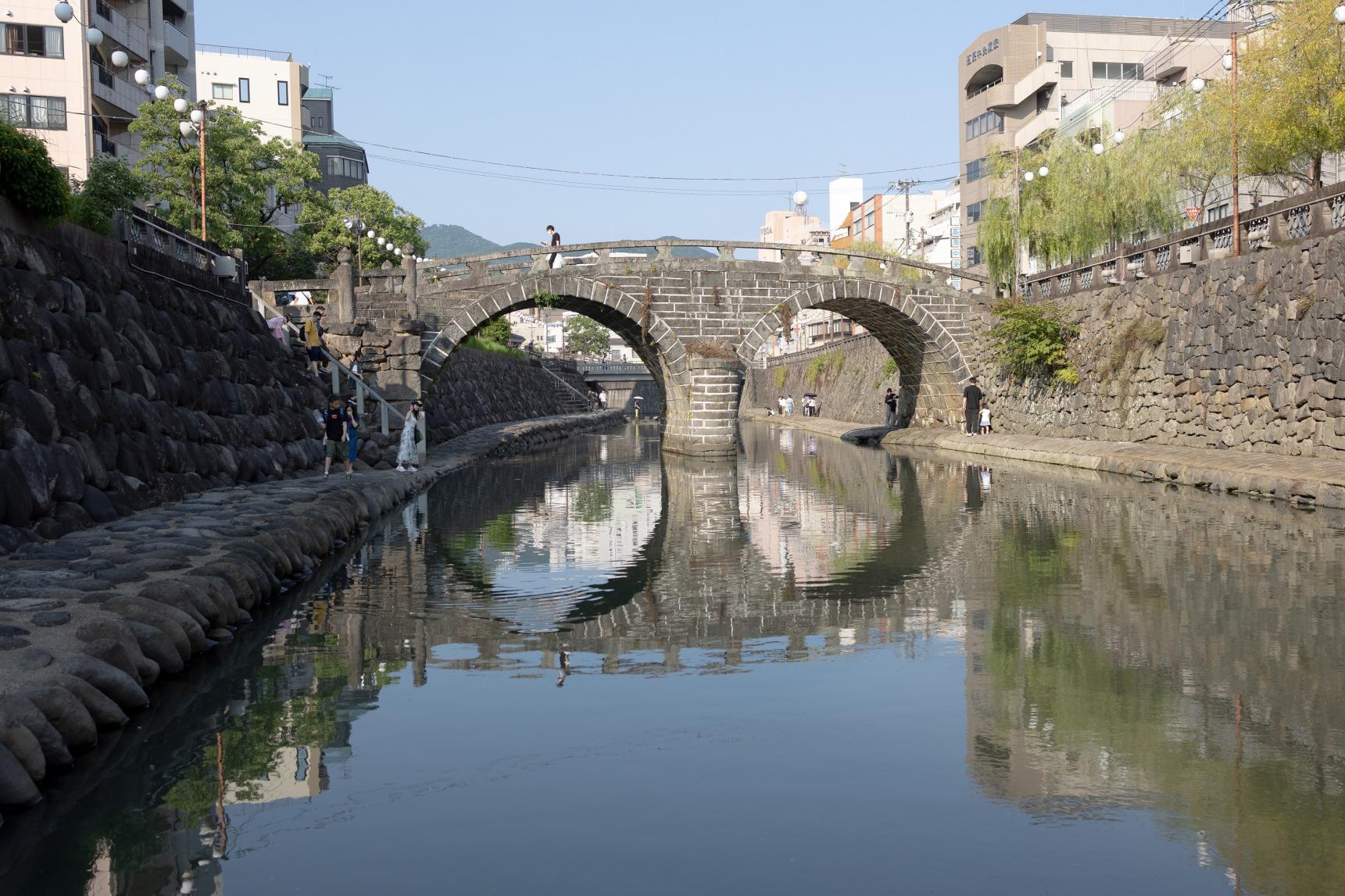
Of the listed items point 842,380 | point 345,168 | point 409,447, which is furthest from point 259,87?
point 409,447

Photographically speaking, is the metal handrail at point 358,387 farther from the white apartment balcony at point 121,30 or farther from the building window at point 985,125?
→ the building window at point 985,125

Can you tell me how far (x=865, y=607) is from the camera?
38.4 feet

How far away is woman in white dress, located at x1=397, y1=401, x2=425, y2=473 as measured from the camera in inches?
1030

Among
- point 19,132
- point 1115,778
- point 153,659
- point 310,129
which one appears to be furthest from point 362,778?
point 310,129

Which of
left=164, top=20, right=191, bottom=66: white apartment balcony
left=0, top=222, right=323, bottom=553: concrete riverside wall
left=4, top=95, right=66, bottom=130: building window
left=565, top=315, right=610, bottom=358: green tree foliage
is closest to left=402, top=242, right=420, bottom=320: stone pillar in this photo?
left=0, top=222, right=323, bottom=553: concrete riverside wall

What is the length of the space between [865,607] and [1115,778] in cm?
519

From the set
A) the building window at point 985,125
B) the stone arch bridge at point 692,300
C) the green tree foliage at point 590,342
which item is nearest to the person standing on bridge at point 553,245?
the stone arch bridge at point 692,300

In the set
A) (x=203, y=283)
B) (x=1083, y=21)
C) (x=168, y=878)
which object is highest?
(x=1083, y=21)

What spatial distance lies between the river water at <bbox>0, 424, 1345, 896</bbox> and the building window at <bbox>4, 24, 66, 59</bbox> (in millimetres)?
38986

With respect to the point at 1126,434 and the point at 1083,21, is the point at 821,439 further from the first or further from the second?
the point at 1083,21

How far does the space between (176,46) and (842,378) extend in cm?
3414

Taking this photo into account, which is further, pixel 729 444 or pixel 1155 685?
pixel 729 444

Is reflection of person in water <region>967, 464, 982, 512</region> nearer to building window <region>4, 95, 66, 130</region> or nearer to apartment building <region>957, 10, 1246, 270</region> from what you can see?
apartment building <region>957, 10, 1246, 270</region>

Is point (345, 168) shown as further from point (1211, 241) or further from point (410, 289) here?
point (1211, 241)
